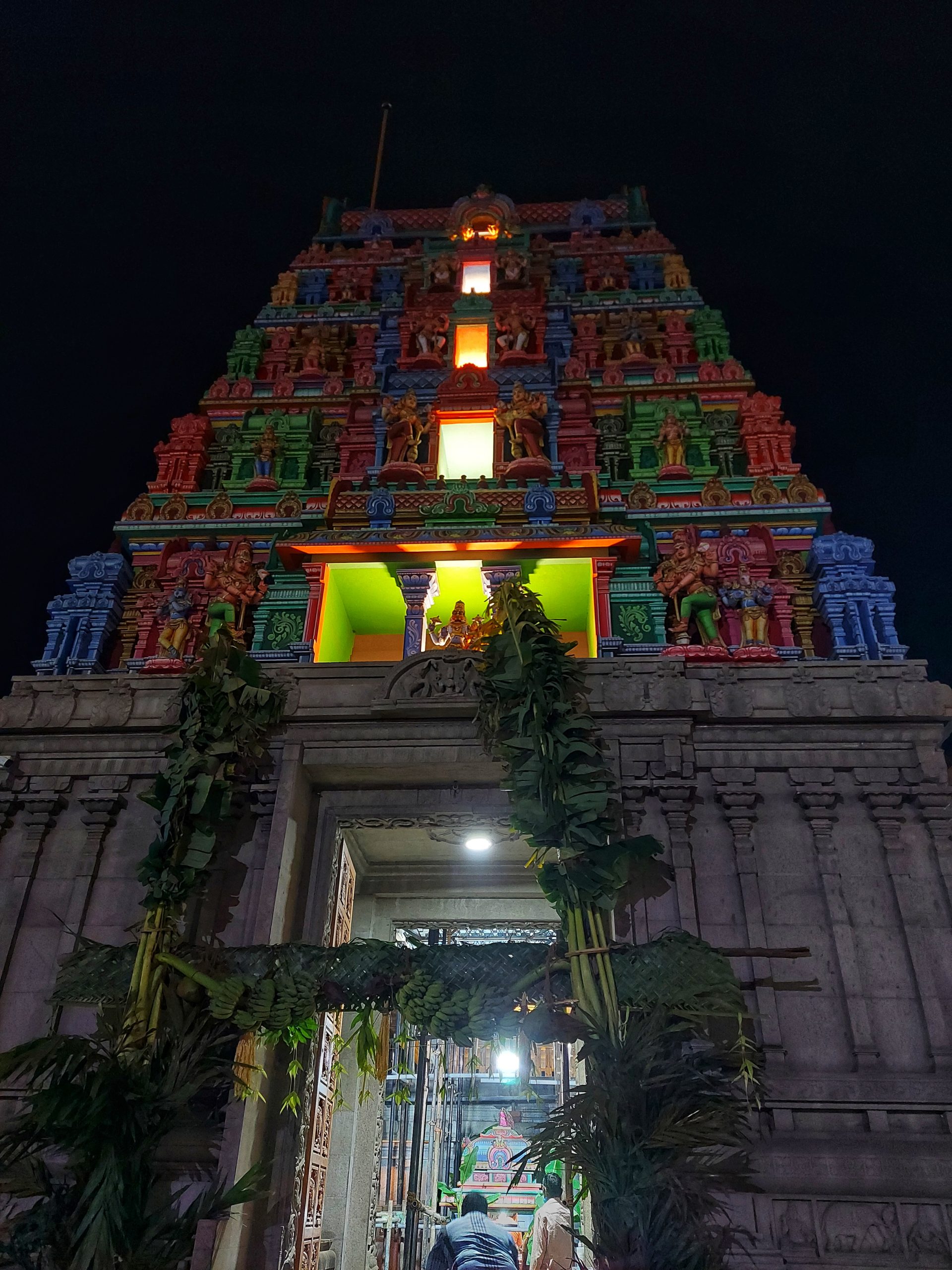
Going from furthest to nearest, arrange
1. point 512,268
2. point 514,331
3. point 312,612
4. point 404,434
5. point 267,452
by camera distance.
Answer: point 512,268, point 514,331, point 267,452, point 404,434, point 312,612

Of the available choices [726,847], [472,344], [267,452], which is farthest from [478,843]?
[472,344]

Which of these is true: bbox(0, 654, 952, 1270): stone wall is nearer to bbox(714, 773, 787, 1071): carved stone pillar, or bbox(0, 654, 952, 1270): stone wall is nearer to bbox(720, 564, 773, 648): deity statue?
bbox(714, 773, 787, 1071): carved stone pillar

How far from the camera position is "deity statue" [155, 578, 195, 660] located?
15.0 meters

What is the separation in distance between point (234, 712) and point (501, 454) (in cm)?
921

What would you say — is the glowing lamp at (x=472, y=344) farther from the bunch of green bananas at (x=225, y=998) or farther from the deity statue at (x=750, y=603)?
the bunch of green bananas at (x=225, y=998)

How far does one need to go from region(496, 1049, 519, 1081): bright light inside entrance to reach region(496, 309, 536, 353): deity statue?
2315cm

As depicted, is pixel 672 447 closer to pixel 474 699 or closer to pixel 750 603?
pixel 750 603

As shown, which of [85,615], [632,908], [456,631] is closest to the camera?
[632,908]

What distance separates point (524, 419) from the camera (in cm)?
1808

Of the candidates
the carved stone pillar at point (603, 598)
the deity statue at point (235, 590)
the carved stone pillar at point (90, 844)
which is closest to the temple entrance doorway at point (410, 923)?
the carved stone pillar at point (90, 844)

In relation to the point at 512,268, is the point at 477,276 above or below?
above

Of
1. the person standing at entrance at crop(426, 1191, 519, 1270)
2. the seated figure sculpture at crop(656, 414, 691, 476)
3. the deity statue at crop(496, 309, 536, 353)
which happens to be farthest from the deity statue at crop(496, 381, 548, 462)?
the person standing at entrance at crop(426, 1191, 519, 1270)

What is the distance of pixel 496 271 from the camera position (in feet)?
74.9

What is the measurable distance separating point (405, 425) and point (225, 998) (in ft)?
40.4
